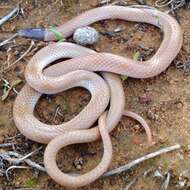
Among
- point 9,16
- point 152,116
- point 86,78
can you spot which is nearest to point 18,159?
point 86,78

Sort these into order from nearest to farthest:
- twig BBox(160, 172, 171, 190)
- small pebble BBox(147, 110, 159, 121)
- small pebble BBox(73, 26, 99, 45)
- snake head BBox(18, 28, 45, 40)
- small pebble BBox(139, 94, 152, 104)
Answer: twig BBox(160, 172, 171, 190), small pebble BBox(147, 110, 159, 121), small pebble BBox(139, 94, 152, 104), small pebble BBox(73, 26, 99, 45), snake head BBox(18, 28, 45, 40)

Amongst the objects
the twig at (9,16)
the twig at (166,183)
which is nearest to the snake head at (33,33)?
the twig at (9,16)

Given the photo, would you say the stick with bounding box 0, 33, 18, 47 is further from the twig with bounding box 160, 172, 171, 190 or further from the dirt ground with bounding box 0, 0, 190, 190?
the twig with bounding box 160, 172, 171, 190

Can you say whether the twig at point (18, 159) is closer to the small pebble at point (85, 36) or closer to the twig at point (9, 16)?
the small pebble at point (85, 36)

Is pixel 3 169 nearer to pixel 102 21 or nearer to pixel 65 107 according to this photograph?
pixel 65 107

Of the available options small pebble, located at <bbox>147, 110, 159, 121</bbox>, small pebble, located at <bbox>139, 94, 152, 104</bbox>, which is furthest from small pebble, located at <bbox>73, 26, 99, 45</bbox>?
small pebble, located at <bbox>147, 110, 159, 121</bbox>

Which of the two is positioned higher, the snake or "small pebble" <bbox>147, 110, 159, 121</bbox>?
the snake

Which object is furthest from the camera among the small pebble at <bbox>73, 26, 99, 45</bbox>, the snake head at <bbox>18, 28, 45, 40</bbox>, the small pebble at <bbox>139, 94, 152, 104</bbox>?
the snake head at <bbox>18, 28, 45, 40</bbox>
